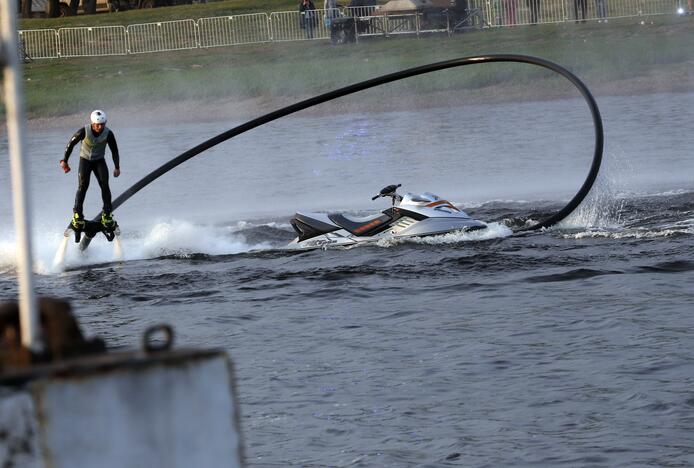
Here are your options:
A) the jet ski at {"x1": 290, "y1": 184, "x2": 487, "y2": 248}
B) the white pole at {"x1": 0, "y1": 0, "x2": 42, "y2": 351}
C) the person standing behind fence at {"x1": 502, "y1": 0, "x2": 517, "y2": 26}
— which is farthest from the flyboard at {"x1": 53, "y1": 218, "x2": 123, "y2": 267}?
the person standing behind fence at {"x1": 502, "y1": 0, "x2": 517, "y2": 26}

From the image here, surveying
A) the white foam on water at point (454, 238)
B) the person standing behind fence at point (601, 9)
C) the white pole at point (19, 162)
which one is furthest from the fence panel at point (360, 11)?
the white pole at point (19, 162)

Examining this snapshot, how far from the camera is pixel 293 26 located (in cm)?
4609

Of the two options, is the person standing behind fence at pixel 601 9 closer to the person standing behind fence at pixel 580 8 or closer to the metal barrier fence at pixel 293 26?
the metal barrier fence at pixel 293 26

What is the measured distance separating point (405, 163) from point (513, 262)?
13.0 metres

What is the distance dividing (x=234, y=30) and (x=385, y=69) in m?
9.14

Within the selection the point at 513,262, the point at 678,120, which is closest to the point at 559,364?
the point at 513,262

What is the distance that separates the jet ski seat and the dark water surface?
A: 25 cm

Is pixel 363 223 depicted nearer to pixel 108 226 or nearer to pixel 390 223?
pixel 390 223

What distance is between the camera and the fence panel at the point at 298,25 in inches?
1769

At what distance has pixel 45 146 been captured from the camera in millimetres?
35219

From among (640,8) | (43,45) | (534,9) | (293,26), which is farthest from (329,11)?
(43,45)

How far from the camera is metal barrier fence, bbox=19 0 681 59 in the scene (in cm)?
4347

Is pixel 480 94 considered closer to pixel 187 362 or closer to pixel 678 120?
pixel 678 120

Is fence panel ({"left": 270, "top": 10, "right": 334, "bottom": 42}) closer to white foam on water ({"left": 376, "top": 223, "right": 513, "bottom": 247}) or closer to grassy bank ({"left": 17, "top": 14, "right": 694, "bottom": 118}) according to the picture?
grassy bank ({"left": 17, "top": 14, "right": 694, "bottom": 118})
